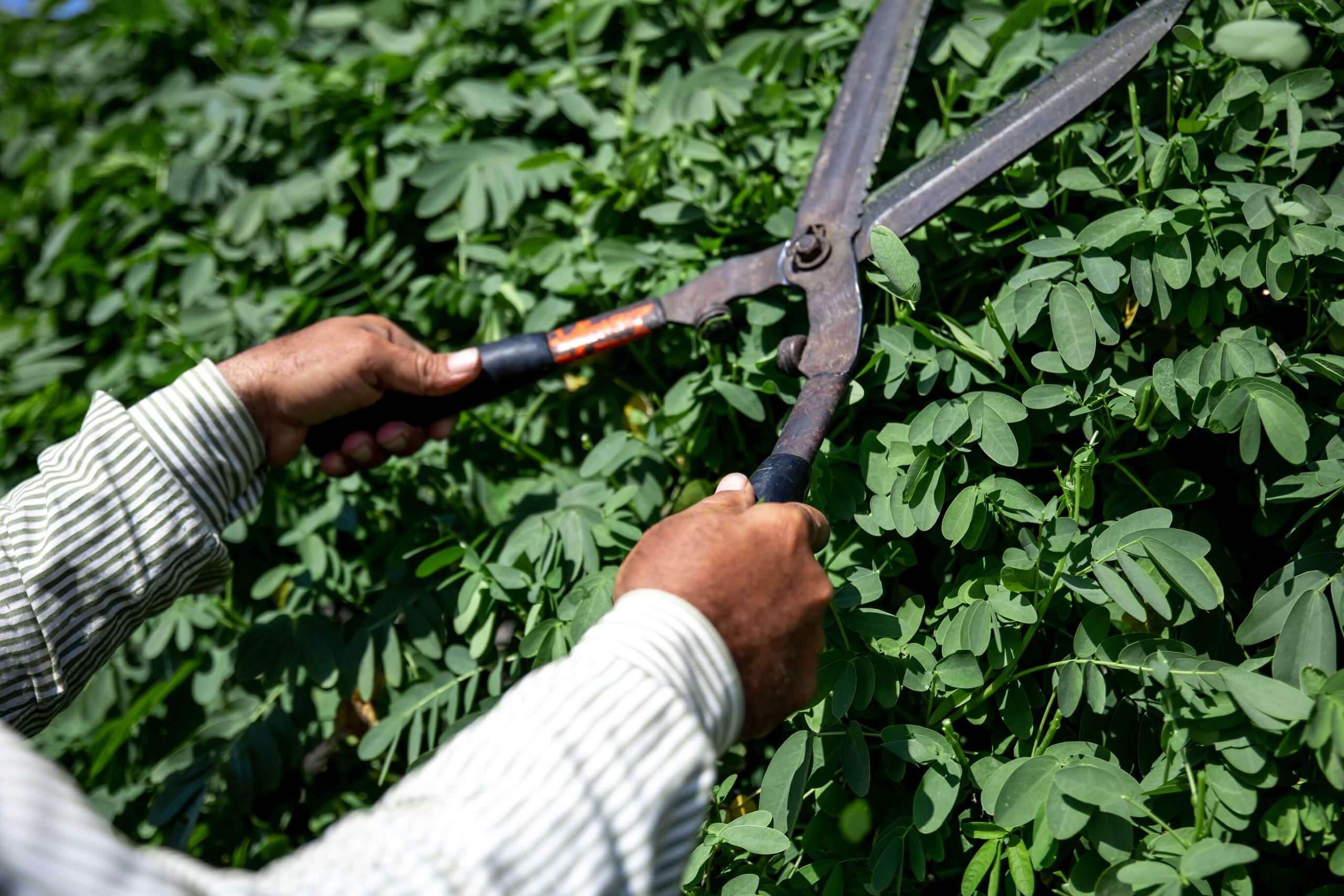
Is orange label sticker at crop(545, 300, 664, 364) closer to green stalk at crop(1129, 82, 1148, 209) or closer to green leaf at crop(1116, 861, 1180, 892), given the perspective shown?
green stalk at crop(1129, 82, 1148, 209)

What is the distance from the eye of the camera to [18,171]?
3248mm

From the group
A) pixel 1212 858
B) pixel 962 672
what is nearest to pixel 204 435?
pixel 962 672

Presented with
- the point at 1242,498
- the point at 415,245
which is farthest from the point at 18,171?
the point at 1242,498

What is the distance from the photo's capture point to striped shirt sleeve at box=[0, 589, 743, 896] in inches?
37.1

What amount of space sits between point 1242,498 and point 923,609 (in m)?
0.51

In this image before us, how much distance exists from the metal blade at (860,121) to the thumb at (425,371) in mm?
643

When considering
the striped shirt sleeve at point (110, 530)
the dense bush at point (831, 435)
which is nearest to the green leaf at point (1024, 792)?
the dense bush at point (831, 435)

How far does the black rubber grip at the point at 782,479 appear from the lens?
135 centimetres

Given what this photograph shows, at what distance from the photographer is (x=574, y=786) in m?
1.02

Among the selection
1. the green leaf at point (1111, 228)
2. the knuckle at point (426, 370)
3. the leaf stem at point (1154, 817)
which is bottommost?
the leaf stem at point (1154, 817)

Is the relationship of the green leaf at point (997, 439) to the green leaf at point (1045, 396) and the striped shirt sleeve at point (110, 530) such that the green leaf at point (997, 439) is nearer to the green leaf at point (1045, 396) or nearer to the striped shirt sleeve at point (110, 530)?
the green leaf at point (1045, 396)

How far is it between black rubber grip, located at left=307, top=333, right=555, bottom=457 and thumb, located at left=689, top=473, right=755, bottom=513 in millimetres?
629

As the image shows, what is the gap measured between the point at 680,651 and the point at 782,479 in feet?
1.15

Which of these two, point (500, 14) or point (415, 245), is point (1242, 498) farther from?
point (500, 14)
